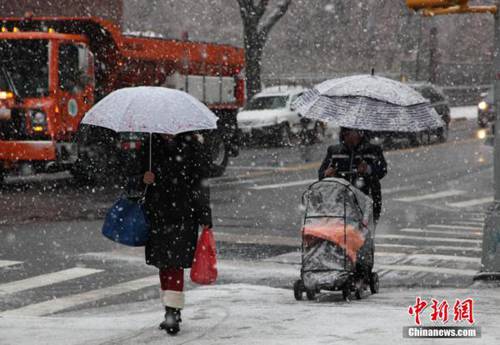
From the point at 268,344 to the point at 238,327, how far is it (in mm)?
824

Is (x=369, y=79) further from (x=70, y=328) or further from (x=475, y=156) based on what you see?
(x=475, y=156)

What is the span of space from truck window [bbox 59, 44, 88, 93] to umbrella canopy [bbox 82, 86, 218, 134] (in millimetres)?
13614

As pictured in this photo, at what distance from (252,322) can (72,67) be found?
14346mm

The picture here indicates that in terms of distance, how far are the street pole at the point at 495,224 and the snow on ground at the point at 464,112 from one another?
37.9 m

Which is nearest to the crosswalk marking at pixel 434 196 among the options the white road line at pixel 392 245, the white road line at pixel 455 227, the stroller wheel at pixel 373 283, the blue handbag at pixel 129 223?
the white road line at pixel 455 227

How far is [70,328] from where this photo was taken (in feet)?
28.0

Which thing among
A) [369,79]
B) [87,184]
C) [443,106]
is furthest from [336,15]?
[369,79]

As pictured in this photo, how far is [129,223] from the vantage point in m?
8.10

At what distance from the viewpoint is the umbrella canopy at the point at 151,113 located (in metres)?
8.02

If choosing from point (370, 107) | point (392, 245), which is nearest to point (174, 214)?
point (370, 107)

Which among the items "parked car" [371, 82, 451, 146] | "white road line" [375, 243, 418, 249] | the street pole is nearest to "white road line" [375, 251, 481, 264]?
"white road line" [375, 243, 418, 249]

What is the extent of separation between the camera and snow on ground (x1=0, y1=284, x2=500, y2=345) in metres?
7.70

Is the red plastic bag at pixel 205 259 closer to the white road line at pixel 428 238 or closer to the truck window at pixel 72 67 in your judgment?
the white road line at pixel 428 238

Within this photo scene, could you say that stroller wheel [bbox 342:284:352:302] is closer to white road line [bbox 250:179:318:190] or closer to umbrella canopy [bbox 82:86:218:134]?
umbrella canopy [bbox 82:86:218:134]
